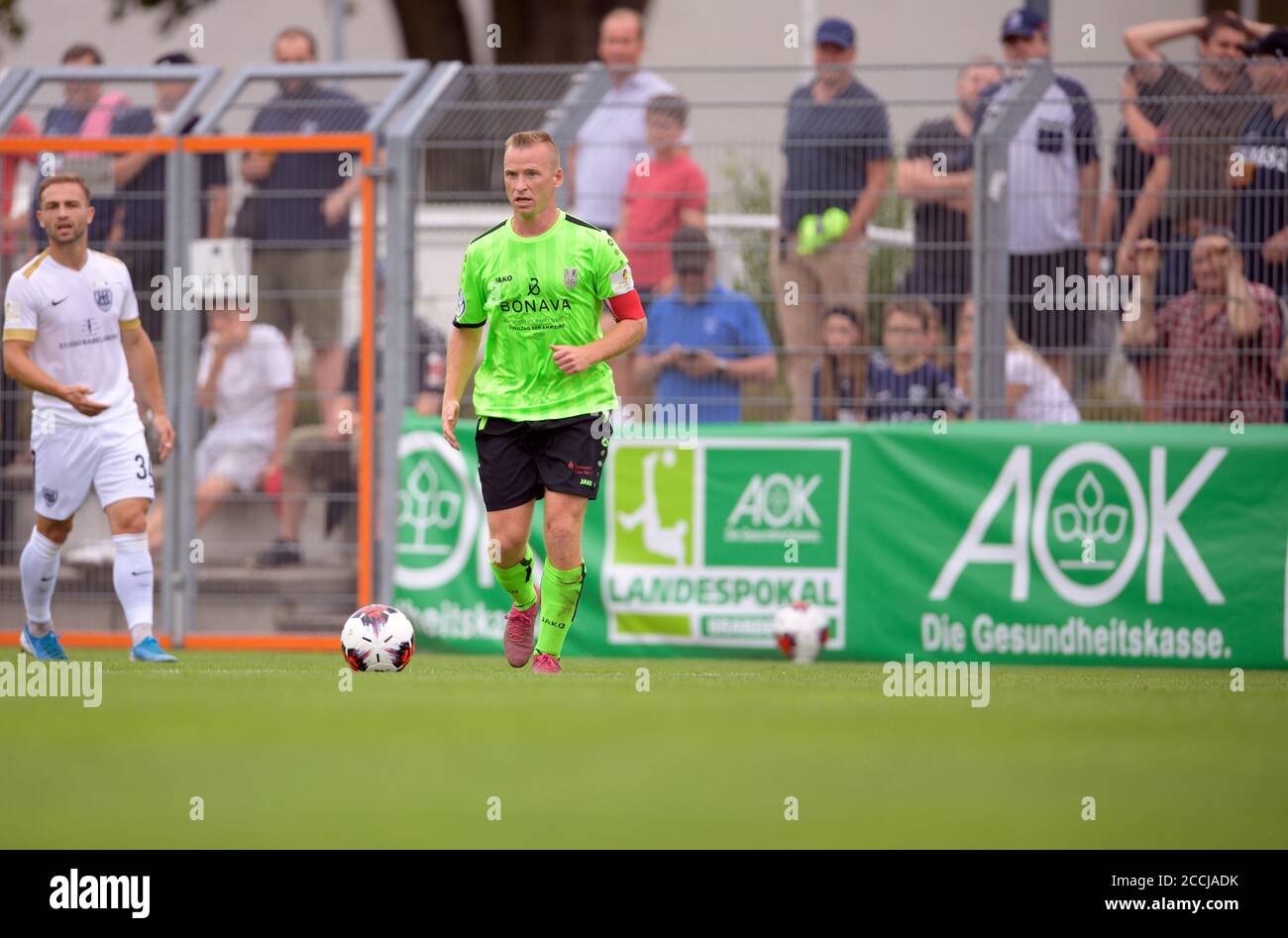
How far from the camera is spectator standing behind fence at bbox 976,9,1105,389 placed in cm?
1272

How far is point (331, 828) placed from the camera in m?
6.02

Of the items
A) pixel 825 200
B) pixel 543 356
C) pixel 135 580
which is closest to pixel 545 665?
pixel 543 356

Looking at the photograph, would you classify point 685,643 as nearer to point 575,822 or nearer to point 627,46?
point 627,46

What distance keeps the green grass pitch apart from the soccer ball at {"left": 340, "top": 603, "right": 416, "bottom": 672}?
0.61 ft

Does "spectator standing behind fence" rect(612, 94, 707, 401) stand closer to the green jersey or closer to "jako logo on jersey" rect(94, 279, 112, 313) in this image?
the green jersey

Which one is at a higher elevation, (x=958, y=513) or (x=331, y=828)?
(x=958, y=513)

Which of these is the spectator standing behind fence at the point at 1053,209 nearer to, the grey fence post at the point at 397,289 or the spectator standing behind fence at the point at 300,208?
the grey fence post at the point at 397,289

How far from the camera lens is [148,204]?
46.1 feet

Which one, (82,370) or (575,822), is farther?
(82,370)

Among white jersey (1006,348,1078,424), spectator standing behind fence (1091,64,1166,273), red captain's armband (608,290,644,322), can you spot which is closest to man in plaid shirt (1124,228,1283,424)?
spectator standing behind fence (1091,64,1166,273)

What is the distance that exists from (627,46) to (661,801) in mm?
8421

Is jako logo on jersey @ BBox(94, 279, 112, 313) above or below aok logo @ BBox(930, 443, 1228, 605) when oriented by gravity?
above

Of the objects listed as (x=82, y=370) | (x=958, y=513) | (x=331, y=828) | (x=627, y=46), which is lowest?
(x=331, y=828)

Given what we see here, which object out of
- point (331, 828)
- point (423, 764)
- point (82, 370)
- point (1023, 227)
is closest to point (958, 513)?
point (1023, 227)
